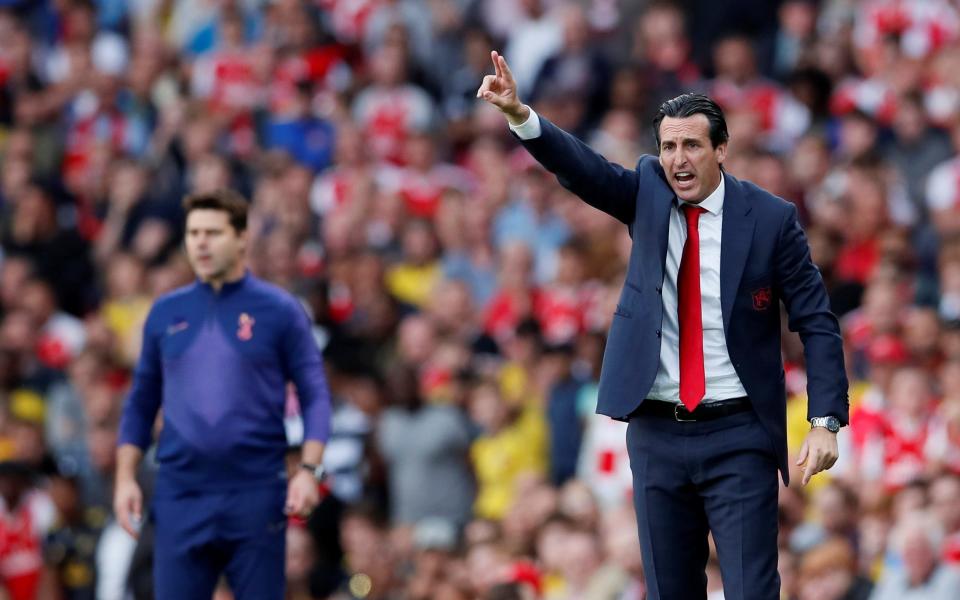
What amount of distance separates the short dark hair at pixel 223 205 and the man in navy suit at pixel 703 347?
6.90 feet

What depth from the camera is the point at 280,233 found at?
1409 centimetres

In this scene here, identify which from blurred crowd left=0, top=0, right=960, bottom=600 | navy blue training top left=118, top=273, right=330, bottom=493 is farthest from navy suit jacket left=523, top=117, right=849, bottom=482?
blurred crowd left=0, top=0, right=960, bottom=600

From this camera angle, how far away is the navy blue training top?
796 cm

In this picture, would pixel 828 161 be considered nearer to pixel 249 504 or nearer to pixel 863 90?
pixel 863 90

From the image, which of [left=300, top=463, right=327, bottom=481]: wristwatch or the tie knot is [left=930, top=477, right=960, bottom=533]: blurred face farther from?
the tie knot

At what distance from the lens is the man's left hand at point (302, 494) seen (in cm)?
794

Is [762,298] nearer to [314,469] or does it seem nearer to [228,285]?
[314,469]

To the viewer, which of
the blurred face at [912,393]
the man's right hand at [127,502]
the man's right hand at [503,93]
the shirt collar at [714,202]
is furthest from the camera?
the blurred face at [912,393]

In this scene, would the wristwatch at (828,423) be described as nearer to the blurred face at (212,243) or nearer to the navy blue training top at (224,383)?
the navy blue training top at (224,383)

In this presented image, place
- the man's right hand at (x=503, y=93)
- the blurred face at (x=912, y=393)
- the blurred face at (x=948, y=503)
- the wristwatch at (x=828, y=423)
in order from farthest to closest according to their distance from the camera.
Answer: the blurred face at (x=912, y=393), the blurred face at (x=948, y=503), the wristwatch at (x=828, y=423), the man's right hand at (x=503, y=93)

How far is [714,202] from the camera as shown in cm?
661

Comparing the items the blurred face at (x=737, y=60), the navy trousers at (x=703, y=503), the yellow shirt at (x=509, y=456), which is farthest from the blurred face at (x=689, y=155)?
the blurred face at (x=737, y=60)

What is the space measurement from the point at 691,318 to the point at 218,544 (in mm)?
2564

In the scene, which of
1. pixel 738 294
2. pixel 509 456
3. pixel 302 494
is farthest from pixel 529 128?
pixel 509 456
